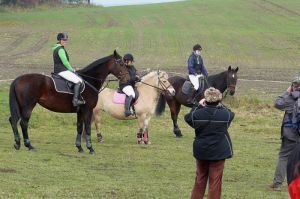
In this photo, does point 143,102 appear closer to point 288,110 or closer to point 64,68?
point 64,68

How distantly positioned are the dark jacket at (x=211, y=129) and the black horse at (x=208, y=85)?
9.71 meters

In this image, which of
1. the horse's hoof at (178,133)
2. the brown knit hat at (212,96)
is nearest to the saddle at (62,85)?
the horse's hoof at (178,133)

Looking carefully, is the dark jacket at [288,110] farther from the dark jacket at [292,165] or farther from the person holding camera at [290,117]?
the dark jacket at [292,165]

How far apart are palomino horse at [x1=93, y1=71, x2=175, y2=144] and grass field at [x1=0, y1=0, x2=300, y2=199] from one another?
0.67 meters

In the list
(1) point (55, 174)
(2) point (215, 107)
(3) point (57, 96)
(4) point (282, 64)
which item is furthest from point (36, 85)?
(4) point (282, 64)

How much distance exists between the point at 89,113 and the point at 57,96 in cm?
90

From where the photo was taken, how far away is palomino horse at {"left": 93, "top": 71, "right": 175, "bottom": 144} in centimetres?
1628

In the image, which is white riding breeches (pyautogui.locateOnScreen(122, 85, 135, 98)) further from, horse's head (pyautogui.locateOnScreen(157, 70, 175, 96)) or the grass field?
the grass field

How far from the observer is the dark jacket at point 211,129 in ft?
27.4

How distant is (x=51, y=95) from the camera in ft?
46.3

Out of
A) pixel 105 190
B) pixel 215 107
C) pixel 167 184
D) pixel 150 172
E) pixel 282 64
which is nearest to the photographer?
pixel 215 107

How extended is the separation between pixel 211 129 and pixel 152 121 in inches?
496

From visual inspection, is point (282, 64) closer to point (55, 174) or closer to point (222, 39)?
point (222, 39)

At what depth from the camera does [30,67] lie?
120 ft
